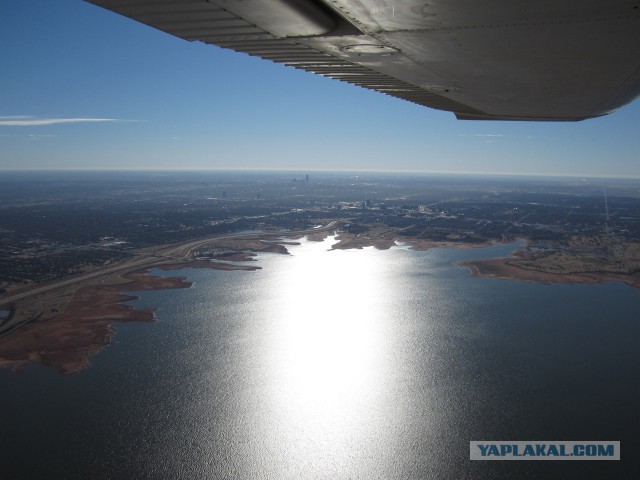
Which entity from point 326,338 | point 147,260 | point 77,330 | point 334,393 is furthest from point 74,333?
point 147,260

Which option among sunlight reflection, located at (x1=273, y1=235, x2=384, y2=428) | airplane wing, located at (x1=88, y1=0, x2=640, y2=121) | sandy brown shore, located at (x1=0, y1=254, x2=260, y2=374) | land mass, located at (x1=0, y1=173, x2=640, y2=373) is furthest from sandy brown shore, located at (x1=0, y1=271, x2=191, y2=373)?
airplane wing, located at (x1=88, y1=0, x2=640, y2=121)

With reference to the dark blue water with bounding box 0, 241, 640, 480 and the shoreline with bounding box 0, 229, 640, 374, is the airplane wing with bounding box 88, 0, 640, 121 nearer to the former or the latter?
the dark blue water with bounding box 0, 241, 640, 480

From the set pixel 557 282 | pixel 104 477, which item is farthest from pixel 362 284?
pixel 104 477

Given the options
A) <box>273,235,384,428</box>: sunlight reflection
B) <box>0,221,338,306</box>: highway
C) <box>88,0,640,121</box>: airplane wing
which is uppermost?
<box>88,0,640,121</box>: airplane wing

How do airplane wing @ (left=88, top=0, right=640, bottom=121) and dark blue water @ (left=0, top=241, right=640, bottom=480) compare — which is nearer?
airplane wing @ (left=88, top=0, right=640, bottom=121)
